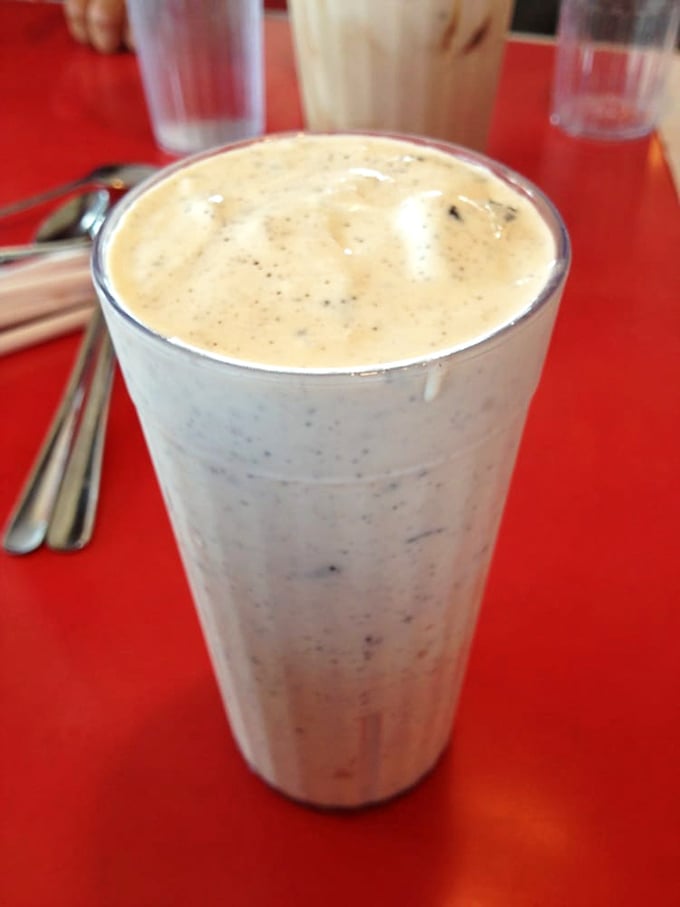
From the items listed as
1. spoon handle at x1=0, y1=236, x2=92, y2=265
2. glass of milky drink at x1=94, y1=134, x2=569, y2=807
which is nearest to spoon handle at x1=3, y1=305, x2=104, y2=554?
spoon handle at x1=0, y1=236, x2=92, y2=265

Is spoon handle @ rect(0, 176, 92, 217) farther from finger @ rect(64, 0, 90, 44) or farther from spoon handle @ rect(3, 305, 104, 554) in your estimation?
finger @ rect(64, 0, 90, 44)

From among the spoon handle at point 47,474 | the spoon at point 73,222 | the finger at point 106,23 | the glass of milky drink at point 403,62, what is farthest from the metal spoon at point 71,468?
the finger at point 106,23

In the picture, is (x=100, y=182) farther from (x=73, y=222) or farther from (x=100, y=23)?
(x=100, y=23)

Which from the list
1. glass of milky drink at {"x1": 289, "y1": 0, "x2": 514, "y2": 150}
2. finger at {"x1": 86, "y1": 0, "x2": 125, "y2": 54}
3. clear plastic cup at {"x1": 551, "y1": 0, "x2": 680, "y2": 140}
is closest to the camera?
glass of milky drink at {"x1": 289, "y1": 0, "x2": 514, "y2": 150}

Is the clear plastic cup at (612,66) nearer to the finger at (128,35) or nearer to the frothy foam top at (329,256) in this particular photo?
the finger at (128,35)

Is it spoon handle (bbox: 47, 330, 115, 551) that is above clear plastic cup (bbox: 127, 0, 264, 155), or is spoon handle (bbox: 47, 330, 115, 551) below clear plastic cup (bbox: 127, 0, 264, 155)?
below

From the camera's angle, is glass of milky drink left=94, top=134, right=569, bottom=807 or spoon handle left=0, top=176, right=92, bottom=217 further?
spoon handle left=0, top=176, right=92, bottom=217
